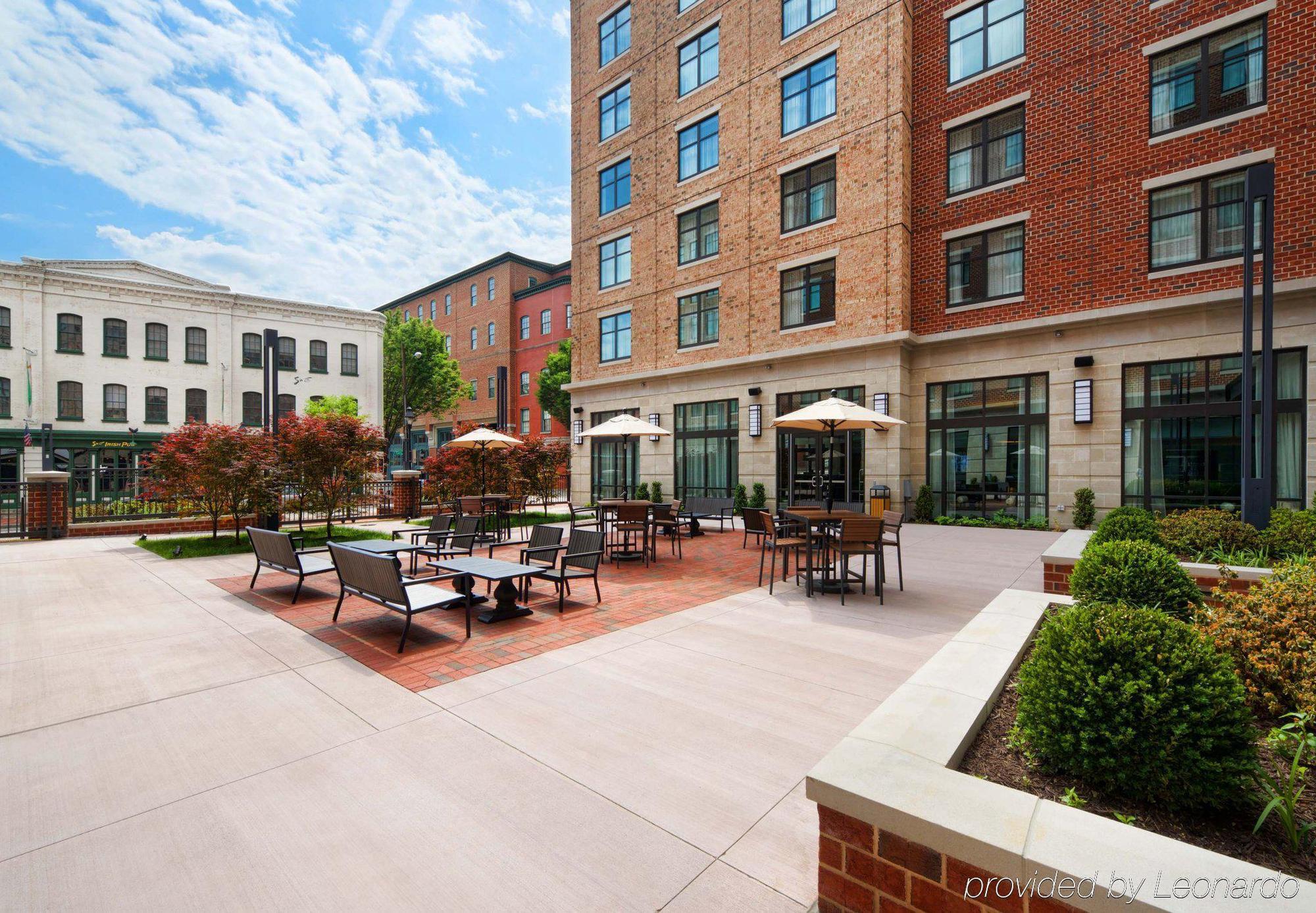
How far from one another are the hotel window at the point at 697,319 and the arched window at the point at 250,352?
2834 centimetres

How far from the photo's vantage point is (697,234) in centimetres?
2220

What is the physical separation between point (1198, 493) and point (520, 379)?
134 feet

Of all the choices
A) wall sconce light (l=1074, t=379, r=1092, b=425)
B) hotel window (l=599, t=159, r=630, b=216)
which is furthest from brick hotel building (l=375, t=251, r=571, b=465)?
wall sconce light (l=1074, t=379, r=1092, b=425)

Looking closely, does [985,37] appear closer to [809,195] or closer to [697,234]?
[809,195]

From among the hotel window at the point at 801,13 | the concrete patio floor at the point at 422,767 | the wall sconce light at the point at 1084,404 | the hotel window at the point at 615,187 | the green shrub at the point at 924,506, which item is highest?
the hotel window at the point at 801,13

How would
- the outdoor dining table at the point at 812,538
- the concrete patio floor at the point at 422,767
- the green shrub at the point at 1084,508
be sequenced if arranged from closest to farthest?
1. the concrete patio floor at the point at 422,767
2. the outdoor dining table at the point at 812,538
3. the green shrub at the point at 1084,508

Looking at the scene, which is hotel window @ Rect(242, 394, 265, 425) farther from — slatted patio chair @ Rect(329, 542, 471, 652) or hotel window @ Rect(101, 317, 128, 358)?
slatted patio chair @ Rect(329, 542, 471, 652)

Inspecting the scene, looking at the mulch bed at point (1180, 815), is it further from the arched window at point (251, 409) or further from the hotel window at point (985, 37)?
the arched window at point (251, 409)

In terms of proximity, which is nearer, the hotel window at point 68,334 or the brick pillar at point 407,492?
the brick pillar at point 407,492

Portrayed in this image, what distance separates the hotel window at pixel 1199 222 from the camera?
13.6 meters

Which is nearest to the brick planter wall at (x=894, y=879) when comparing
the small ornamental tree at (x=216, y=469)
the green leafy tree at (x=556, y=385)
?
the small ornamental tree at (x=216, y=469)

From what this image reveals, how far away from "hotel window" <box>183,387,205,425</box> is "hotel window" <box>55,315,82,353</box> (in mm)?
4972

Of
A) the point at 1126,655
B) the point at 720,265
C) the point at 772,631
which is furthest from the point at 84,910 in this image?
the point at 720,265

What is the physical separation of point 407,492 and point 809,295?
48.2 feet
